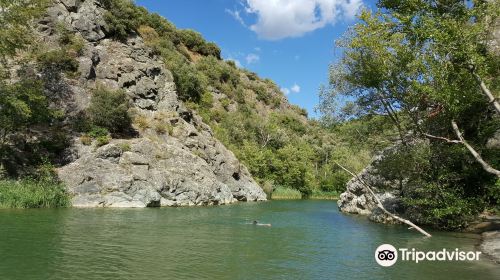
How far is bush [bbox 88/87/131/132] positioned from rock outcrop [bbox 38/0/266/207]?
6.32 feet

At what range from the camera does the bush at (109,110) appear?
47344 millimetres

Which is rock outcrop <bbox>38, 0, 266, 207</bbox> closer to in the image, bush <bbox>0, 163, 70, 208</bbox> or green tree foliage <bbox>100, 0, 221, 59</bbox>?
bush <bbox>0, 163, 70, 208</bbox>

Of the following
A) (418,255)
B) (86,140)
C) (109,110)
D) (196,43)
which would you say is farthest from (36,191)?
(196,43)

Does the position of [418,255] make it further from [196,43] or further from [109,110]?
[196,43]

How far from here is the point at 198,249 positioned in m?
20.0

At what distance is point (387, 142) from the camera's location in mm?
33094

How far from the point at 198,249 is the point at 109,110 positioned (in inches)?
1250

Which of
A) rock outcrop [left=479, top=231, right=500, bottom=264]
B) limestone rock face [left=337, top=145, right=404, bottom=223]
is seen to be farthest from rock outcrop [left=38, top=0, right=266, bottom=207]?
rock outcrop [left=479, top=231, right=500, bottom=264]

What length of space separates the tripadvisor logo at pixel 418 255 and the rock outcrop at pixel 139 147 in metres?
26.9

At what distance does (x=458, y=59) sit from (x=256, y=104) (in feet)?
282

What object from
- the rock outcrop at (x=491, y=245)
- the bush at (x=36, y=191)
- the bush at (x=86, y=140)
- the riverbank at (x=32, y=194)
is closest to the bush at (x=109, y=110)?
the bush at (x=86, y=140)

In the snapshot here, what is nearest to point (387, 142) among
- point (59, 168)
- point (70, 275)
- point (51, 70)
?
point (70, 275)

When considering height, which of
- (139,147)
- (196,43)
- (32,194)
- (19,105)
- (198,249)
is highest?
(196,43)

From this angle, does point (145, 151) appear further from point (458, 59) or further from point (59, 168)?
point (458, 59)
